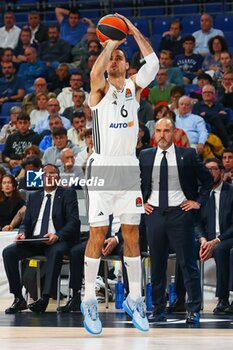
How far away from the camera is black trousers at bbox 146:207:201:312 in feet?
31.2

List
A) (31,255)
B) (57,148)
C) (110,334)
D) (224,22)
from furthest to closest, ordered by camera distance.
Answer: (224,22)
(57,148)
(31,255)
(110,334)

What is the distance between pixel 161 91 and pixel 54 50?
3.36 meters

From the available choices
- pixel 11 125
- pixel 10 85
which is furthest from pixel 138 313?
pixel 10 85

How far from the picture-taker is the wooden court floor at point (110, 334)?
7094 mm

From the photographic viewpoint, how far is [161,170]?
972 cm

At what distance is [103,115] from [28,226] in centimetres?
345

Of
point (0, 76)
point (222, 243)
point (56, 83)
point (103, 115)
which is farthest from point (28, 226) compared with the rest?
point (0, 76)

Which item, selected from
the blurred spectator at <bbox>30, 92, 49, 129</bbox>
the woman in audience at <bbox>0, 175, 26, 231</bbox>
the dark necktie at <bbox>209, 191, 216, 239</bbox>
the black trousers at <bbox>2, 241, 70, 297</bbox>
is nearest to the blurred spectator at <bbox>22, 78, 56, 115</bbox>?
the blurred spectator at <bbox>30, 92, 49, 129</bbox>

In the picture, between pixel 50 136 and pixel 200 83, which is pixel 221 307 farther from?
pixel 200 83

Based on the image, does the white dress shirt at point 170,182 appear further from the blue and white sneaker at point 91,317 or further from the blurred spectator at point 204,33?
the blurred spectator at point 204,33

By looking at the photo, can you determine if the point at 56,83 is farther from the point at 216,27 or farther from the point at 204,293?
the point at 204,293

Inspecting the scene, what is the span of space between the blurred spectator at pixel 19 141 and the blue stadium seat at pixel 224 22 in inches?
179

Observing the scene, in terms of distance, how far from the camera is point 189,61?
17.1 m

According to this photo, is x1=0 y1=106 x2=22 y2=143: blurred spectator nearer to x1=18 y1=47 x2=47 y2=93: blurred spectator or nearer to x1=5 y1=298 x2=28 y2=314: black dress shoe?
x1=18 y1=47 x2=47 y2=93: blurred spectator
